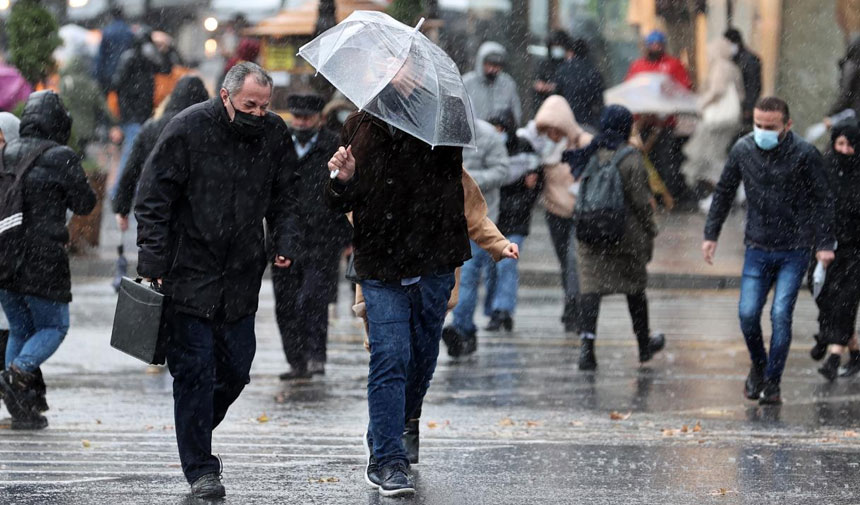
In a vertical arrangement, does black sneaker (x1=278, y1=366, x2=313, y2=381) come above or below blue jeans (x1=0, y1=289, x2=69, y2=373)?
below

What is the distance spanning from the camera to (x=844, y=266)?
11680mm

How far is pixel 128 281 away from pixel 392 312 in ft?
3.63

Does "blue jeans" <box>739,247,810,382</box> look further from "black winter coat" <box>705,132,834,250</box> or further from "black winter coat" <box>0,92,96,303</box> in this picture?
"black winter coat" <box>0,92,96,303</box>

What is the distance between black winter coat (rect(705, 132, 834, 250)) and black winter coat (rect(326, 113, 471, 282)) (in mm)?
3330

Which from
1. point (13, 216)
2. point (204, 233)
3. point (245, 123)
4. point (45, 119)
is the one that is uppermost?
point (245, 123)

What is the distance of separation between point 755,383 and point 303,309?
9.49 feet

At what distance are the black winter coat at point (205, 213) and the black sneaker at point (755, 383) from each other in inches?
157

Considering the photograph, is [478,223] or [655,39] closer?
[478,223]

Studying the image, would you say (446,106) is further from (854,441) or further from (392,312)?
(854,441)

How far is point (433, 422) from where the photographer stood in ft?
31.6

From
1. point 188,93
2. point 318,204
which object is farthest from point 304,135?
point 188,93

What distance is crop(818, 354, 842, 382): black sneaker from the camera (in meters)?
11.4

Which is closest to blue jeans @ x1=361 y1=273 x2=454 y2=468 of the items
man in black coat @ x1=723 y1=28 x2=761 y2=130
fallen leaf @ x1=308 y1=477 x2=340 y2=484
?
fallen leaf @ x1=308 y1=477 x2=340 y2=484

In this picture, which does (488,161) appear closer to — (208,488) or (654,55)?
(208,488)
